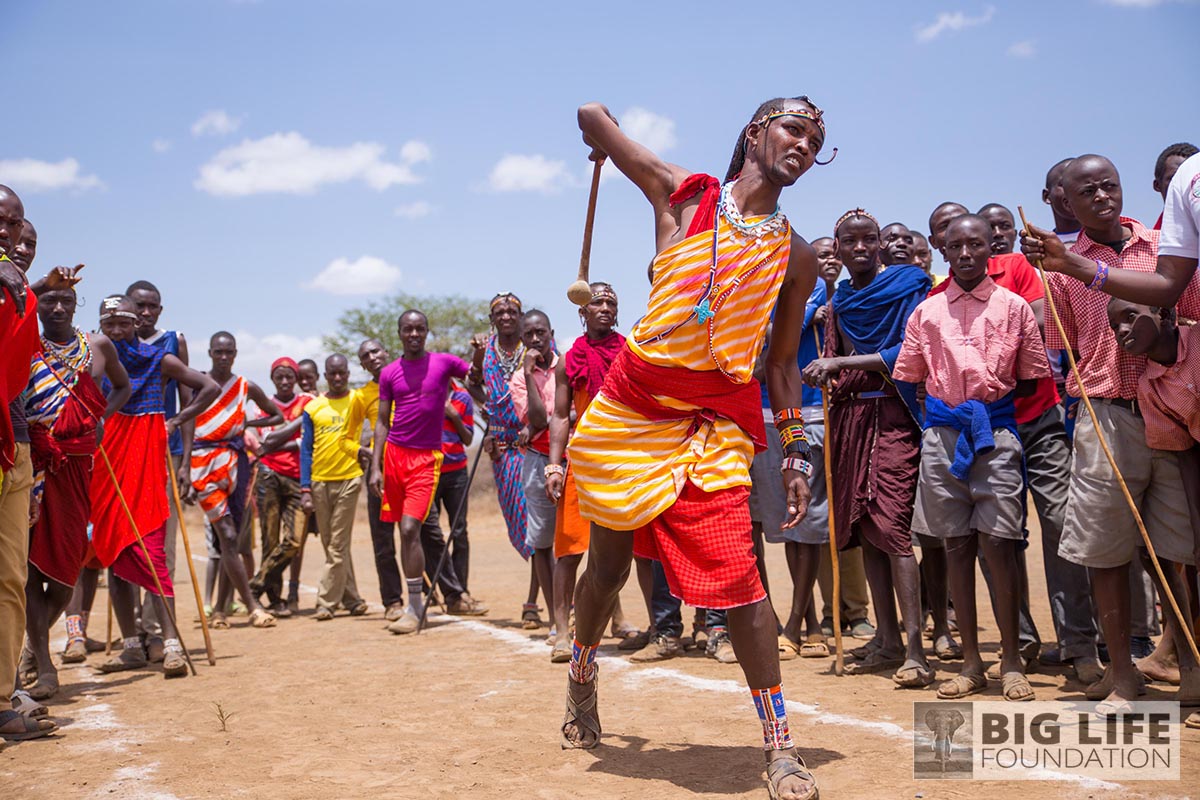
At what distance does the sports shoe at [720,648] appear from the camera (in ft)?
21.9

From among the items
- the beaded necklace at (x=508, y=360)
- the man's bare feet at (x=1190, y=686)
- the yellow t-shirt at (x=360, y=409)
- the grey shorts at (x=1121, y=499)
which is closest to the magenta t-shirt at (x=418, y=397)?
the beaded necklace at (x=508, y=360)

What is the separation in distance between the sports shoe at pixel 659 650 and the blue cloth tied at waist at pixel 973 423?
2374 millimetres

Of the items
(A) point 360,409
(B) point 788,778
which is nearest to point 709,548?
(B) point 788,778

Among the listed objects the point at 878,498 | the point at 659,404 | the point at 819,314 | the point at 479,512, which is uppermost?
the point at 819,314

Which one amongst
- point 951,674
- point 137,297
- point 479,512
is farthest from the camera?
point 479,512

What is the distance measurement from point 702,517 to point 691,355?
610mm

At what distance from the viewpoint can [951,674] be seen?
5.94 m

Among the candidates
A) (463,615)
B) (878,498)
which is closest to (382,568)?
(463,615)

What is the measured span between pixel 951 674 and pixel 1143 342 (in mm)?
2273

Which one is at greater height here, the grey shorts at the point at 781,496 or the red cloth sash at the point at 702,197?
the red cloth sash at the point at 702,197

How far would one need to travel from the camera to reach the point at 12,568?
5.12 m

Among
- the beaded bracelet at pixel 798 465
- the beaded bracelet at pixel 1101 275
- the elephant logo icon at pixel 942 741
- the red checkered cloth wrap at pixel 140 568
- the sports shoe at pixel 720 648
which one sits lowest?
the sports shoe at pixel 720 648

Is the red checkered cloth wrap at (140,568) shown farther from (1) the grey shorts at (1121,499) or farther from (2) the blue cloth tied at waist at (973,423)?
(1) the grey shorts at (1121,499)

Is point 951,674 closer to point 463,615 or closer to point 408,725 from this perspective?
point 408,725
